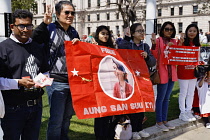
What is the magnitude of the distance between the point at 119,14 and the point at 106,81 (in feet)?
232

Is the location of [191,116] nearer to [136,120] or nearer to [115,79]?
[136,120]

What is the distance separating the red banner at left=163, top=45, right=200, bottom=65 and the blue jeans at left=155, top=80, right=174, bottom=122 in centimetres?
44

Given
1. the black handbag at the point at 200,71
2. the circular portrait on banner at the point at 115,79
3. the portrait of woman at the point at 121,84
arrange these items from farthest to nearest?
1. the black handbag at the point at 200,71
2. the portrait of woman at the point at 121,84
3. the circular portrait on banner at the point at 115,79

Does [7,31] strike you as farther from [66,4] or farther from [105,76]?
[105,76]

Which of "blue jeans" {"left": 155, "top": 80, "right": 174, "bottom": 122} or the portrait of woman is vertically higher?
the portrait of woman

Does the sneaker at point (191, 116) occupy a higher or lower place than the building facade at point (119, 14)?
lower

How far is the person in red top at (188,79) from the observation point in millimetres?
5605

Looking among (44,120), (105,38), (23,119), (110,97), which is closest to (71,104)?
(110,97)

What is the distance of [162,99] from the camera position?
508 cm

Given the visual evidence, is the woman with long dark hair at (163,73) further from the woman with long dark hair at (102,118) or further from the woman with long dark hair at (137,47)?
the woman with long dark hair at (102,118)

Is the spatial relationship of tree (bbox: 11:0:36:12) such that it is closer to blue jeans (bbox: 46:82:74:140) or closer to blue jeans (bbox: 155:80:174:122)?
blue jeans (bbox: 155:80:174:122)

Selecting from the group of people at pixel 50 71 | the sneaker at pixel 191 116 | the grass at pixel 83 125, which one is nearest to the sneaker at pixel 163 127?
the group of people at pixel 50 71

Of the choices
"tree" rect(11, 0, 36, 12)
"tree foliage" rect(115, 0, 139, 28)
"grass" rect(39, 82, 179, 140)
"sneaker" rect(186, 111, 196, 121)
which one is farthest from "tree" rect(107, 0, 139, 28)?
"sneaker" rect(186, 111, 196, 121)

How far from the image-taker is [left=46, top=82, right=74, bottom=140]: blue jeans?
3.50 metres
